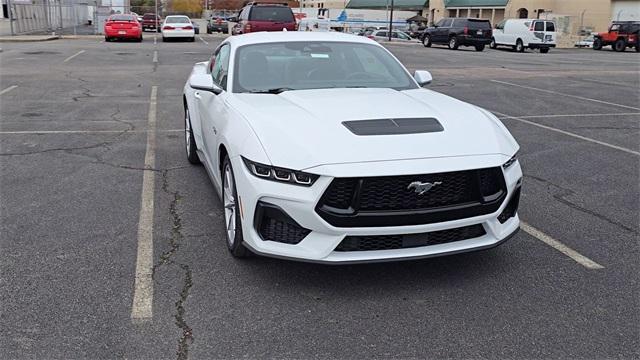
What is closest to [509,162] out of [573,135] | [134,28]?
[573,135]

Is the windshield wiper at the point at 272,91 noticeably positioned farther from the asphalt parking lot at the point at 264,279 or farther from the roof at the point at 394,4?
the roof at the point at 394,4

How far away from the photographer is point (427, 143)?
3719mm

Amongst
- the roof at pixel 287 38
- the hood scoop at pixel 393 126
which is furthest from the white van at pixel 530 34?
the hood scoop at pixel 393 126

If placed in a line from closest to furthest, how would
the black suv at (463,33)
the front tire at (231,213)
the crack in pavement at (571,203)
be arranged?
the front tire at (231,213)
the crack in pavement at (571,203)
the black suv at (463,33)

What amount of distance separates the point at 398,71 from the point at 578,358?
3190mm

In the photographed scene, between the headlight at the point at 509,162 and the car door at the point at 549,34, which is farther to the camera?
the car door at the point at 549,34

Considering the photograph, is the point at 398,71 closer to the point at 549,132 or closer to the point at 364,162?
the point at 364,162

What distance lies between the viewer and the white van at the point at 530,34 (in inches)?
1372

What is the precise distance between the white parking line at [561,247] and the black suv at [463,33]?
30734 millimetres

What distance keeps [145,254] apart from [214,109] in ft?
4.39

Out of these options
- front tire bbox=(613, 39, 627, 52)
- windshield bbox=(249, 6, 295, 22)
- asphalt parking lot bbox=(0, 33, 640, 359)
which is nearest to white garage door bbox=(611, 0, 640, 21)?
front tire bbox=(613, 39, 627, 52)

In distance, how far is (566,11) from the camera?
62281 mm

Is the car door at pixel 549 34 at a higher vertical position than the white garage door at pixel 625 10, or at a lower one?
lower

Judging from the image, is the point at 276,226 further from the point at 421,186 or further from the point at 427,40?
the point at 427,40
